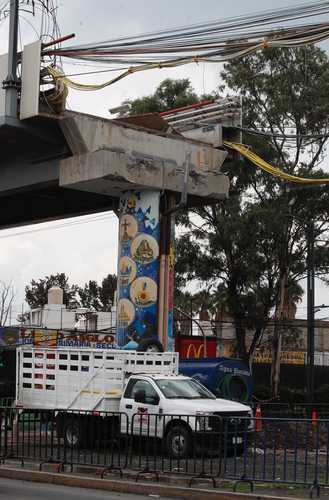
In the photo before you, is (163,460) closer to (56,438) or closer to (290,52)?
(56,438)

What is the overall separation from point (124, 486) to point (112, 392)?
630 centimetres

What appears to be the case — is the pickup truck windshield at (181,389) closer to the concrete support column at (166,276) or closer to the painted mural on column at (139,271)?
the painted mural on column at (139,271)

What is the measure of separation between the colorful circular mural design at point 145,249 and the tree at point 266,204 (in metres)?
14.6

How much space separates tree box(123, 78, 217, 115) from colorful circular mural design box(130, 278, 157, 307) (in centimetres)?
1955

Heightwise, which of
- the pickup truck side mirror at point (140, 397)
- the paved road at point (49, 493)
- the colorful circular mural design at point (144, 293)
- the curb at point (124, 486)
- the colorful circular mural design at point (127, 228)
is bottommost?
the paved road at point (49, 493)

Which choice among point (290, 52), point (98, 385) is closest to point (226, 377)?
point (98, 385)

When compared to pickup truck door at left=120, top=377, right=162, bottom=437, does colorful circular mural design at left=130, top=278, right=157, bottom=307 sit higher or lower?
higher

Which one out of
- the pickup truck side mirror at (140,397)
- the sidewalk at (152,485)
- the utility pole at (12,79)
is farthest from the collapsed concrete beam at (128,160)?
the sidewalk at (152,485)

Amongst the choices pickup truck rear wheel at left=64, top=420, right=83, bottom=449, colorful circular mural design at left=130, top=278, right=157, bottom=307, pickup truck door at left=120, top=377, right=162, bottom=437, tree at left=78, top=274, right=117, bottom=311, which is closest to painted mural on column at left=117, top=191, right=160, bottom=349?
colorful circular mural design at left=130, top=278, right=157, bottom=307

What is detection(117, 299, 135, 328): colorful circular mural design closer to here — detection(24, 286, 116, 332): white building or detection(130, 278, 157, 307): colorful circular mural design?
detection(130, 278, 157, 307): colorful circular mural design

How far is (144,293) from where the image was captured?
2848cm

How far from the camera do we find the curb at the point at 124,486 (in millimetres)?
13063

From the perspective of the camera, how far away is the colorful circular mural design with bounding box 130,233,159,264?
28.6 meters

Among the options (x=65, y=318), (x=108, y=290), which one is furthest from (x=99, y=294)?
(x=65, y=318)
